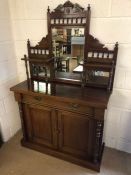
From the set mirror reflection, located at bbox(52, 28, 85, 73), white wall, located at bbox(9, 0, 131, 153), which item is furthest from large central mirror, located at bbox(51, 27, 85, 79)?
white wall, located at bbox(9, 0, 131, 153)

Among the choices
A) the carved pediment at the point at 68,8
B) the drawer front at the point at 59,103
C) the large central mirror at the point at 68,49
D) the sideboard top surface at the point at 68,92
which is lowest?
the drawer front at the point at 59,103

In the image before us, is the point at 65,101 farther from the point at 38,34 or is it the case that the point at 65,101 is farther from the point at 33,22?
the point at 33,22

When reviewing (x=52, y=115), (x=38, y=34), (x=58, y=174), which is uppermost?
(x=38, y=34)

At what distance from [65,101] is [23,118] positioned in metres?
0.67

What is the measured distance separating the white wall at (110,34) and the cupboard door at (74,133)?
1.35 ft

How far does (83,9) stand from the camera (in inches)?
62.6

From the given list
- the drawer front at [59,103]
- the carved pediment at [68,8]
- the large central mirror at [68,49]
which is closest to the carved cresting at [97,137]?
the drawer front at [59,103]

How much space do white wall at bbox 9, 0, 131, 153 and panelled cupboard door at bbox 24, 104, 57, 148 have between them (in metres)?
0.60

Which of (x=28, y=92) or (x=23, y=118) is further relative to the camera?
(x=23, y=118)

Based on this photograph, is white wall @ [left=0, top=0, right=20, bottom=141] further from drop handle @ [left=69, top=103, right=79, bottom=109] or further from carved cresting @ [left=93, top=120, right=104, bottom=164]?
carved cresting @ [left=93, top=120, right=104, bottom=164]

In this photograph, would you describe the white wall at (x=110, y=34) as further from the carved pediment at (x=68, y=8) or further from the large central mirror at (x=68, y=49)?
the large central mirror at (x=68, y=49)

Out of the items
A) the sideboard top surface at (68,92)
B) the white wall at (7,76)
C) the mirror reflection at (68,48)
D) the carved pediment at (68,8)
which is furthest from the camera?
the white wall at (7,76)

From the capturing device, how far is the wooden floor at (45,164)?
1.74m

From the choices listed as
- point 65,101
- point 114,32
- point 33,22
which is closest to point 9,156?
point 65,101
